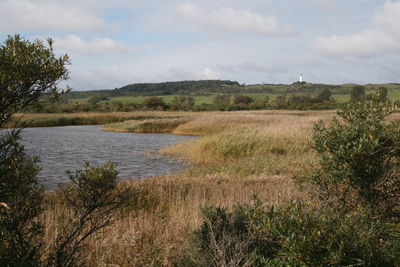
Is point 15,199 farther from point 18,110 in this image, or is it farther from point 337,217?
point 337,217

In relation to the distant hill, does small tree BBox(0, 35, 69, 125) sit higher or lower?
lower

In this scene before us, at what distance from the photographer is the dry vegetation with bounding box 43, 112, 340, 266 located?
5.39 metres

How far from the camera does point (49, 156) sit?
1983 centimetres

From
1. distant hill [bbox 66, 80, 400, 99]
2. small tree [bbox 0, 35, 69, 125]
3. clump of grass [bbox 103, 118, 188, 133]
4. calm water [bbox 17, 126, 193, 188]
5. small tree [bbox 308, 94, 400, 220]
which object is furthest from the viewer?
distant hill [bbox 66, 80, 400, 99]

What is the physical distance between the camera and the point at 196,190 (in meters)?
9.76

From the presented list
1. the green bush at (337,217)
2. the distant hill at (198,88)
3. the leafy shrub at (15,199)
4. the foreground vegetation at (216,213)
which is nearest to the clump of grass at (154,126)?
the foreground vegetation at (216,213)

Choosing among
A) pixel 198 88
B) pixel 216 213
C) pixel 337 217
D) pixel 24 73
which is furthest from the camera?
pixel 198 88

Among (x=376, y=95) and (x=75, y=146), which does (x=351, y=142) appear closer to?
(x=376, y=95)

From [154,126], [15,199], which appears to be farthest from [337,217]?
[154,126]

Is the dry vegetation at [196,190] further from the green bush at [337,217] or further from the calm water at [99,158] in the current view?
the calm water at [99,158]

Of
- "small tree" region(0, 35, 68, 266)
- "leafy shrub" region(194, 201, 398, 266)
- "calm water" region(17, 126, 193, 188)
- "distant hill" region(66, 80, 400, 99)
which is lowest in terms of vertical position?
"calm water" region(17, 126, 193, 188)

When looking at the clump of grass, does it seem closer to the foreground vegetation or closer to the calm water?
the calm water

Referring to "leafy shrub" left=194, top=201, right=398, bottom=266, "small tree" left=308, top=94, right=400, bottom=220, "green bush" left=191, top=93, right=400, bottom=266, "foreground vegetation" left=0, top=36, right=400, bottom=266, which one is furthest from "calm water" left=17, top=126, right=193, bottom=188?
"leafy shrub" left=194, top=201, right=398, bottom=266

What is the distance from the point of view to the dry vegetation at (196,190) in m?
5.39
